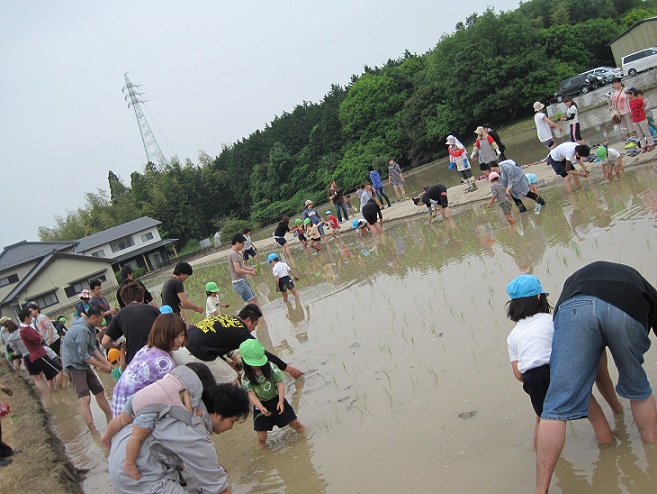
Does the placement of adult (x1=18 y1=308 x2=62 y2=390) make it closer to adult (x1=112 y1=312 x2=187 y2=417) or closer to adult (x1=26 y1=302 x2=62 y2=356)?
adult (x1=26 y1=302 x2=62 y2=356)

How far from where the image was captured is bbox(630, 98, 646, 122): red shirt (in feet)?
38.9

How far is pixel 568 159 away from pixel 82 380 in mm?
8905

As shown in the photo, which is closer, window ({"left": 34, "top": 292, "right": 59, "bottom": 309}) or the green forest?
the green forest

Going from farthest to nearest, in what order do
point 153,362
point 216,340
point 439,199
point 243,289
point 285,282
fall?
point 439,199
point 285,282
point 243,289
point 216,340
point 153,362

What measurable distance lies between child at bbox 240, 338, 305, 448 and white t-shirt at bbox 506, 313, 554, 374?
2342 mm

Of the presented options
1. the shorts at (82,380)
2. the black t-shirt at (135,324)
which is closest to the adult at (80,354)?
the shorts at (82,380)

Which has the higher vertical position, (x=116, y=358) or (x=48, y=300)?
(x=48, y=300)

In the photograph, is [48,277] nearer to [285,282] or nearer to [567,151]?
[285,282]

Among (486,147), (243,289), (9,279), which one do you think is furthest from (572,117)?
(9,279)

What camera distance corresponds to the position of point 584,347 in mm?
3223

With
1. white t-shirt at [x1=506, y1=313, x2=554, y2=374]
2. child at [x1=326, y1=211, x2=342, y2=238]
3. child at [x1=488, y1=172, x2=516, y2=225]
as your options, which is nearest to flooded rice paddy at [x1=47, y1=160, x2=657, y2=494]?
child at [x1=488, y1=172, x2=516, y2=225]

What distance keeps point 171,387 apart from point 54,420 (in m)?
7.45

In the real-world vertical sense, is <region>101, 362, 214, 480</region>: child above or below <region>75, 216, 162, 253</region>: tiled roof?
below

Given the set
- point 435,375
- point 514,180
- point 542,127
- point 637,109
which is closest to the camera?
point 435,375
